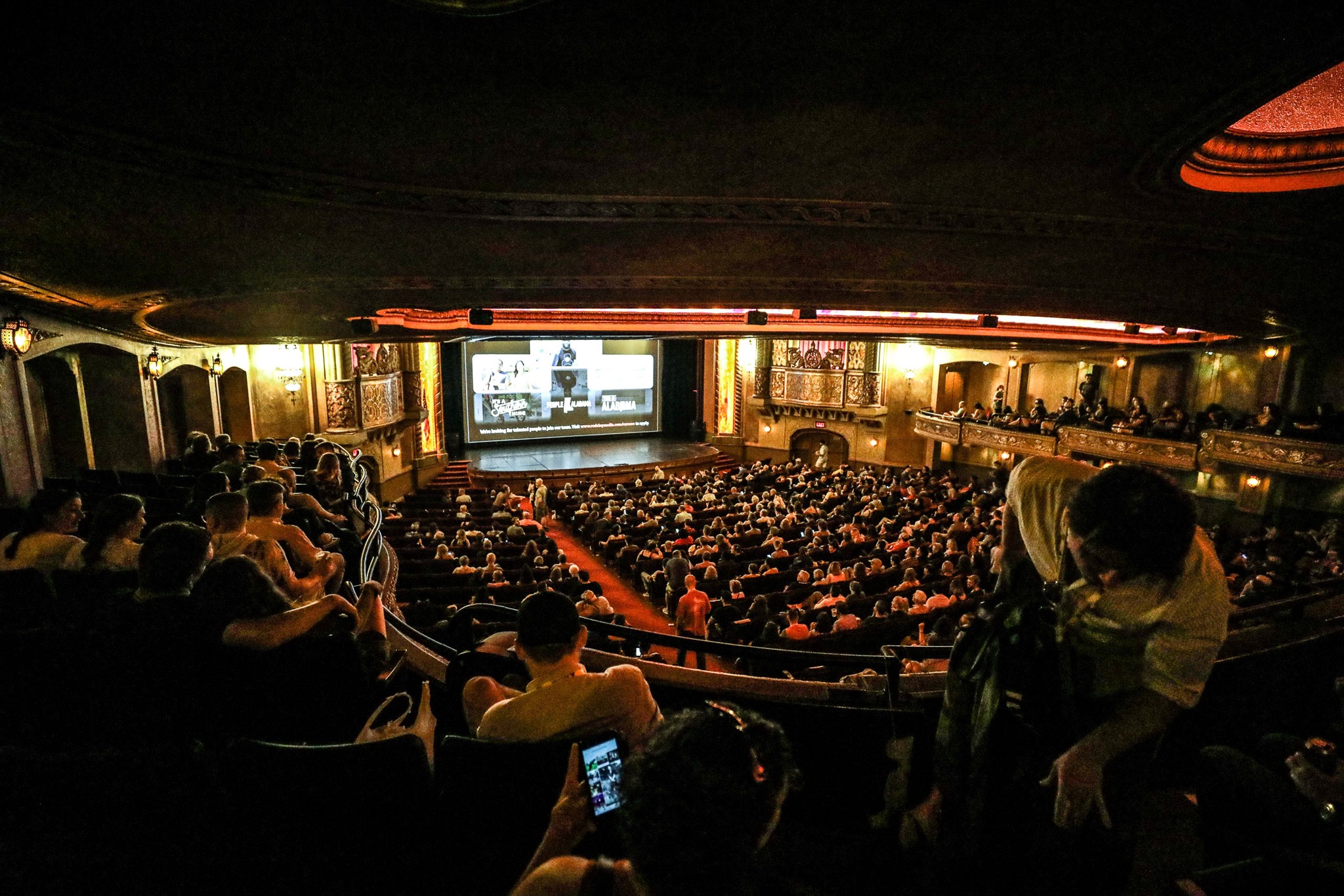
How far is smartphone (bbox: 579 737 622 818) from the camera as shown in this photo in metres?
1.58

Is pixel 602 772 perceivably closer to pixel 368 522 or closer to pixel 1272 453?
pixel 368 522

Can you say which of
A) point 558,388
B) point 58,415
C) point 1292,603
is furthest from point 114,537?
point 558,388

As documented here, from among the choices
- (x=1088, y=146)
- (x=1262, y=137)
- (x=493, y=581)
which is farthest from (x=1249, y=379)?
(x=493, y=581)

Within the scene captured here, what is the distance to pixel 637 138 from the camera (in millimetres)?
2834

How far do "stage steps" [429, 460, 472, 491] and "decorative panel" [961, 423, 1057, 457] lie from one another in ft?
52.1

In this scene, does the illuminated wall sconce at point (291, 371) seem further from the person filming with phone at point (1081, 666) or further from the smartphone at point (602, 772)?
the person filming with phone at point (1081, 666)

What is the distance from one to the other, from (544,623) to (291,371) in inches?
626

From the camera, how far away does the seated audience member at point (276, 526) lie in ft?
11.7

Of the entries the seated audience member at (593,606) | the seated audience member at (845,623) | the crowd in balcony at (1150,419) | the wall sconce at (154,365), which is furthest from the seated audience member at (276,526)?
the crowd in balcony at (1150,419)

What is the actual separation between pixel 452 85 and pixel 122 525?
2.87 m

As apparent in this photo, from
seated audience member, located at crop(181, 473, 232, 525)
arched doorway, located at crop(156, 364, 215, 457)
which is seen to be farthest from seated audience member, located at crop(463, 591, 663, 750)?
arched doorway, located at crop(156, 364, 215, 457)

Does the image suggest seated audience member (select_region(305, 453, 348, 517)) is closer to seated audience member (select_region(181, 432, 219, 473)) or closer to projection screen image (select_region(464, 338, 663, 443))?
seated audience member (select_region(181, 432, 219, 473))

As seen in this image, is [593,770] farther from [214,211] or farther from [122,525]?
[214,211]

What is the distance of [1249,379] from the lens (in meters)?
14.5
